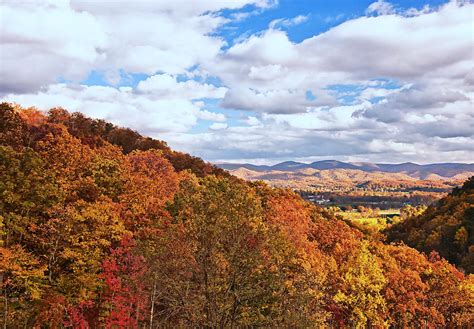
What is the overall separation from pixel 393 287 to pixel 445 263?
18.9m

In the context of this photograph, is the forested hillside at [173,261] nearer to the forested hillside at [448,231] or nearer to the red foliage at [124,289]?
the red foliage at [124,289]

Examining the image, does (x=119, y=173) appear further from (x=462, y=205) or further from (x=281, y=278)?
(x=462, y=205)

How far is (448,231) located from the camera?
148 metres

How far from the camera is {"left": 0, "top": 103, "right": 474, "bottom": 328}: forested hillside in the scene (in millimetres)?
29266

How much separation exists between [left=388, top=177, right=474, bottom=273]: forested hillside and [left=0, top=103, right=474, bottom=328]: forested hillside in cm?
5492

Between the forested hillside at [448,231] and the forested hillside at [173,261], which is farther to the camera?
the forested hillside at [448,231]

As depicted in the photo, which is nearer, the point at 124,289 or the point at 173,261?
the point at 173,261

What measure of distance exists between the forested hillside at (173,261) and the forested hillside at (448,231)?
54.9 metres

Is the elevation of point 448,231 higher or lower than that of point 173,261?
lower

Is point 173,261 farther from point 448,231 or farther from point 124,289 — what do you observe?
point 448,231

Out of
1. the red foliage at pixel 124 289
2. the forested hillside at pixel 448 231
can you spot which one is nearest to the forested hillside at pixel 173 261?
the red foliage at pixel 124 289

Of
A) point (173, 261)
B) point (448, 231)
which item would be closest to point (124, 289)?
point (173, 261)

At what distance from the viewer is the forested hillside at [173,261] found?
2927 cm

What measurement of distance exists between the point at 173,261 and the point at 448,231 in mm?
140467
